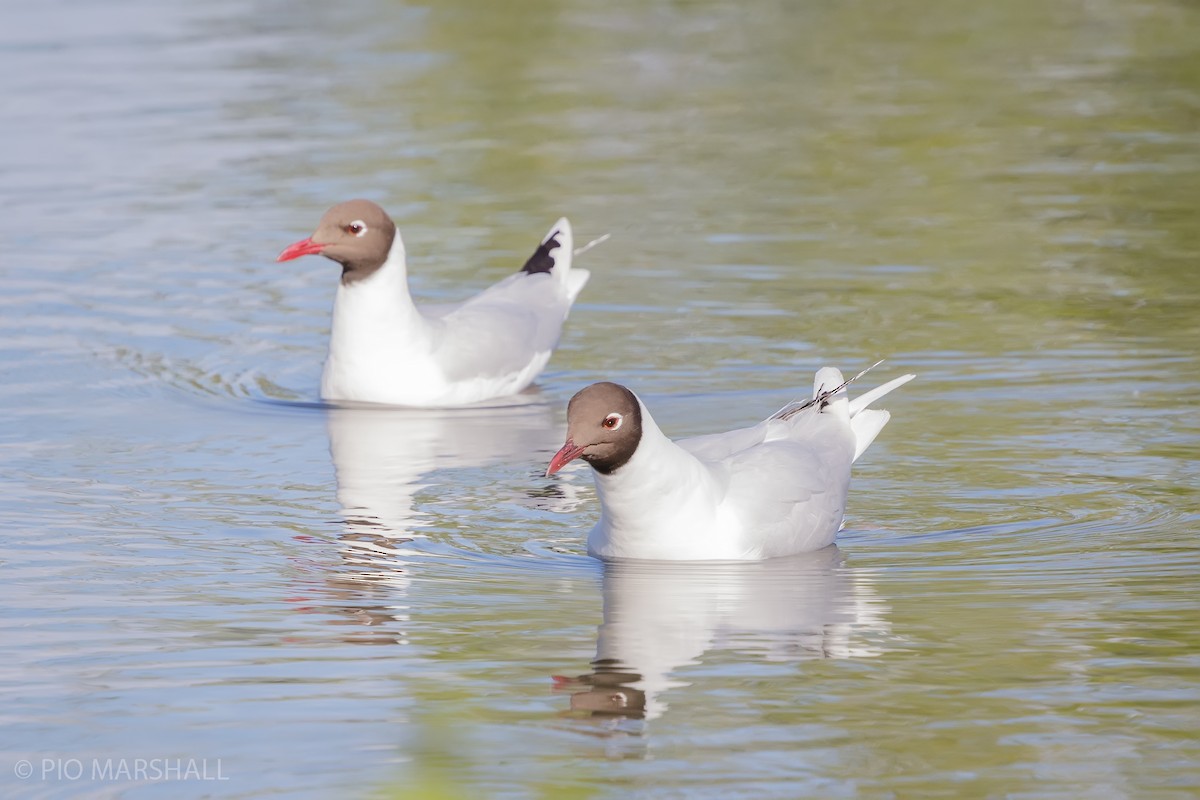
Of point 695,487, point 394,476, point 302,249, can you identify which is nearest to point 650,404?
point 394,476

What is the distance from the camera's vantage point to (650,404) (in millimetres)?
11766

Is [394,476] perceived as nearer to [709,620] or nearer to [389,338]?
[389,338]

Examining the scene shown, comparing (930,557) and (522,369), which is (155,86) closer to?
(522,369)

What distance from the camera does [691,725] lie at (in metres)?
6.82

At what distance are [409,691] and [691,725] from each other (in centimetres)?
95

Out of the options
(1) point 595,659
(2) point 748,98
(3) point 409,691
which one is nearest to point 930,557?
(1) point 595,659

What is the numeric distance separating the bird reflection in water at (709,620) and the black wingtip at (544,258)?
4986 mm

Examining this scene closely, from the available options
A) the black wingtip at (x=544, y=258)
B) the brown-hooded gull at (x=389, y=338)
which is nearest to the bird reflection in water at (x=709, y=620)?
the brown-hooded gull at (x=389, y=338)

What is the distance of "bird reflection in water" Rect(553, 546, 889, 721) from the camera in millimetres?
7297

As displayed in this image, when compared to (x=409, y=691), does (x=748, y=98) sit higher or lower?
higher

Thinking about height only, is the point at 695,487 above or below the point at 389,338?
below

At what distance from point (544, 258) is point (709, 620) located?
600 centimetres

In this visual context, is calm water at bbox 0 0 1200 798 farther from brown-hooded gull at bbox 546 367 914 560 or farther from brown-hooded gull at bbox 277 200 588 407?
brown-hooded gull at bbox 277 200 588 407

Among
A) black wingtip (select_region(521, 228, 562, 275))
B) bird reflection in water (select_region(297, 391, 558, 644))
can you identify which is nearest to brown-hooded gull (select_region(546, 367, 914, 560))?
bird reflection in water (select_region(297, 391, 558, 644))
